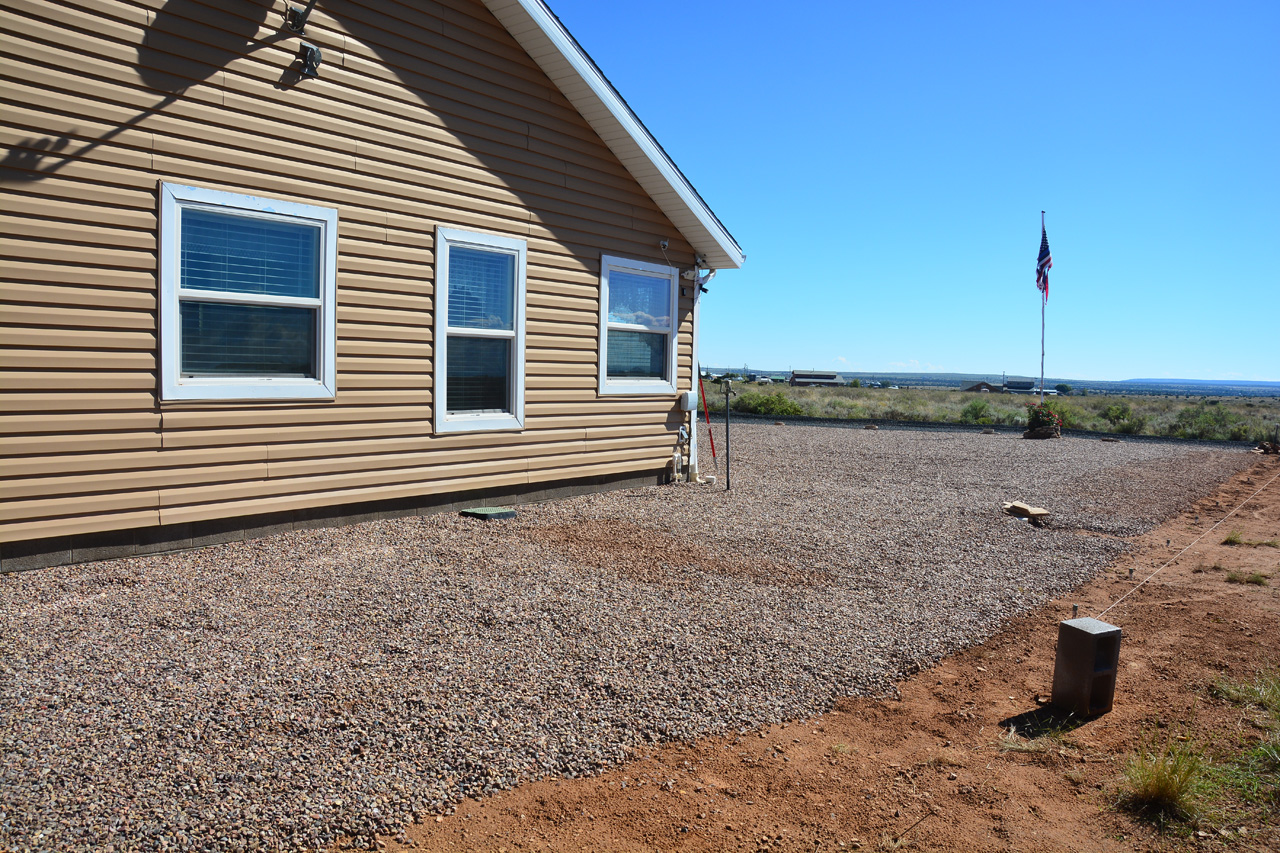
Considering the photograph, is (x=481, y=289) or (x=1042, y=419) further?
(x=1042, y=419)

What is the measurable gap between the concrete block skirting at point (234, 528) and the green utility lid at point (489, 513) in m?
0.15

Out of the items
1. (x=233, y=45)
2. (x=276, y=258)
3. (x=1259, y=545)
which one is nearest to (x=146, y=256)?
(x=276, y=258)

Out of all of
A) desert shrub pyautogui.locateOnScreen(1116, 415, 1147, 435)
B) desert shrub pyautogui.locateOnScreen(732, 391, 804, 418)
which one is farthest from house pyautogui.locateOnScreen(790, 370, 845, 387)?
desert shrub pyautogui.locateOnScreen(1116, 415, 1147, 435)

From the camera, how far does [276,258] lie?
589cm

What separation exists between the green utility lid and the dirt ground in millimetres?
4048

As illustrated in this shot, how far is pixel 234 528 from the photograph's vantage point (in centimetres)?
580

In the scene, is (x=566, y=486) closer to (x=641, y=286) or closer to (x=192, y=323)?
(x=641, y=286)

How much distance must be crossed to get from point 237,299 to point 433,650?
127 inches

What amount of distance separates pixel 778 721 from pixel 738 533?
3564mm

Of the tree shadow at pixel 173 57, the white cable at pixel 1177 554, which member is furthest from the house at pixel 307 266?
the white cable at pixel 1177 554

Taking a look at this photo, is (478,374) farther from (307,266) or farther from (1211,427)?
(1211,427)

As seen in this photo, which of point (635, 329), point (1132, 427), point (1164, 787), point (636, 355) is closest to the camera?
point (1164, 787)

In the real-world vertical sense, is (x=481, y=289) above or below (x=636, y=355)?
above

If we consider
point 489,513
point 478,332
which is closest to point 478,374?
point 478,332
